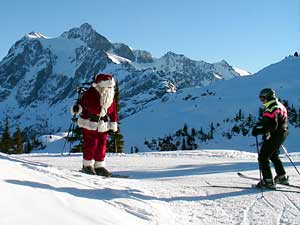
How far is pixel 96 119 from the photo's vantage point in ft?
30.9

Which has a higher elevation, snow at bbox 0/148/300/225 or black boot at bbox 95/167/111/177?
black boot at bbox 95/167/111/177

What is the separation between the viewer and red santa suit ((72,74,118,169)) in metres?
9.34

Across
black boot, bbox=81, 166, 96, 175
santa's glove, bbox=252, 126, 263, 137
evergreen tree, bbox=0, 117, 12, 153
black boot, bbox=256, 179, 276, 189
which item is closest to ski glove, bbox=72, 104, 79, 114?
black boot, bbox=81, 166, 96, 175

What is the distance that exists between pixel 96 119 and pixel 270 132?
3.32 m

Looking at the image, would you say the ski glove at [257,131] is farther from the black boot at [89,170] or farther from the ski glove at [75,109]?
the ski glove at [75,109]

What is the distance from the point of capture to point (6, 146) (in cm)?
4616

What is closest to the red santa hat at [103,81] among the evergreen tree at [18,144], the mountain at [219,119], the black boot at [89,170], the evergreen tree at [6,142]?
the black boot at [89,170]

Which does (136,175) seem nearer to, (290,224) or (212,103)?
(290,224)

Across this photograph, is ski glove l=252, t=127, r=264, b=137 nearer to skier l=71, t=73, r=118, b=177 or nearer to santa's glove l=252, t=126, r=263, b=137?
santa's glove l=252, t=126, r=263, b=137

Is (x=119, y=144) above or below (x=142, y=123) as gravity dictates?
below

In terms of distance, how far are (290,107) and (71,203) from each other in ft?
496

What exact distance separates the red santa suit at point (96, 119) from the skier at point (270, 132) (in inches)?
115

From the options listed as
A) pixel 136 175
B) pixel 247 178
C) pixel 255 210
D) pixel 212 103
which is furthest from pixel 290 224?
pixel 212 103

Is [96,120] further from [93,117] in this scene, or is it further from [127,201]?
[127,201]
